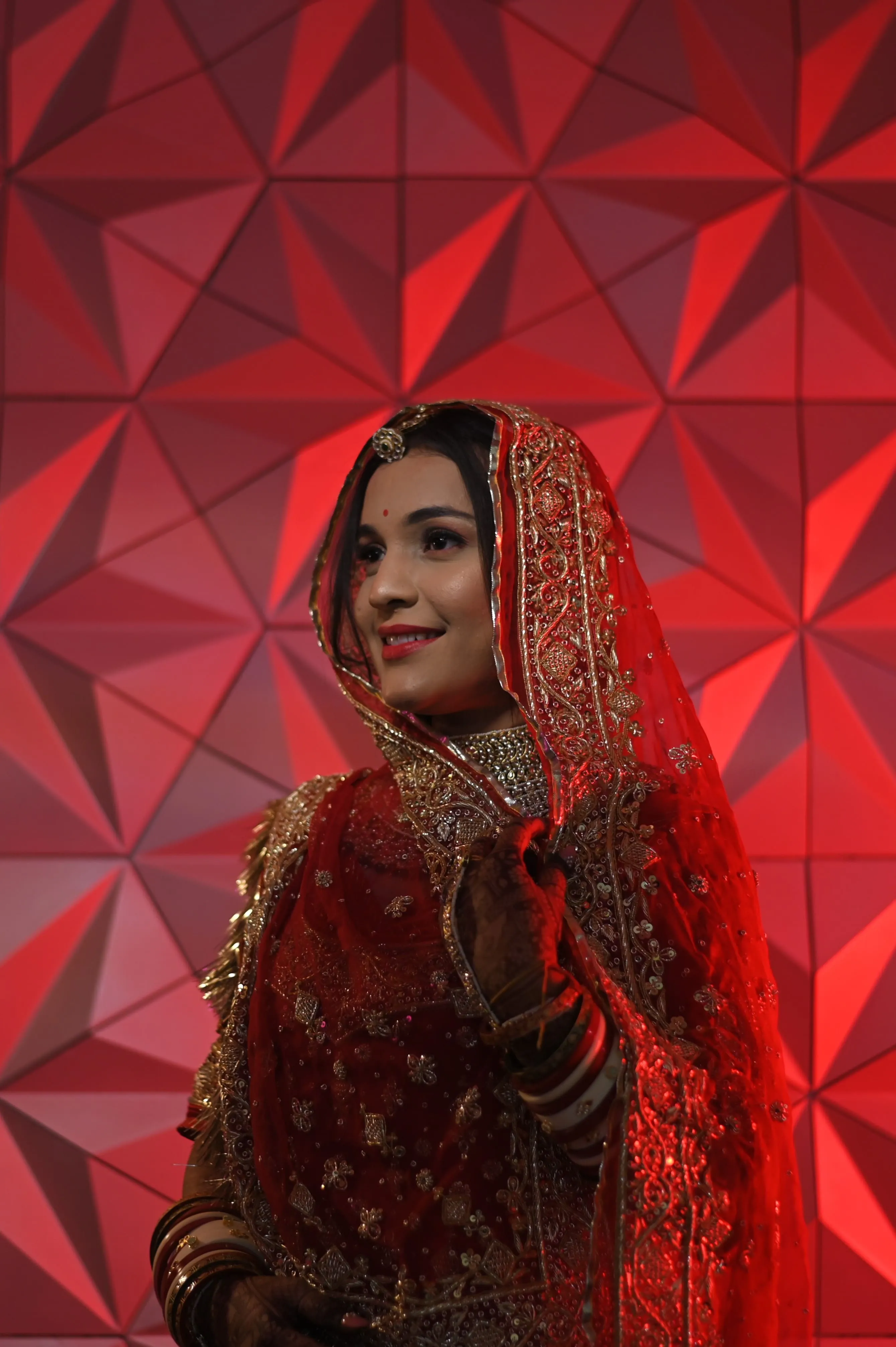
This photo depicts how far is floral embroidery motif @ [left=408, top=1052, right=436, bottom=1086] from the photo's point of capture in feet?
5.08

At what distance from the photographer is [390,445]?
191 centimetres

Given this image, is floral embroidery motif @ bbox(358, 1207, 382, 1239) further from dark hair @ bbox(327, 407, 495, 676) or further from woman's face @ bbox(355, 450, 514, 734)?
dark hair @ bbox(327, 407, 495, 676)

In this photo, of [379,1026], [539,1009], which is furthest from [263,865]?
[539,1009]

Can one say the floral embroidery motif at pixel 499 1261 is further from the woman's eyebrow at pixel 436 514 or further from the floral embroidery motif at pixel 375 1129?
the woman's eyebrow at pixel 436 514

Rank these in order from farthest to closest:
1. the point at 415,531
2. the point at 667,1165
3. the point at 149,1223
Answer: the point at 149,1223
the point at 415,531
the point at 667,1165

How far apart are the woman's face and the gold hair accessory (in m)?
0.03

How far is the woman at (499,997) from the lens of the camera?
52.6 inches

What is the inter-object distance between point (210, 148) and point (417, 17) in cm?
64

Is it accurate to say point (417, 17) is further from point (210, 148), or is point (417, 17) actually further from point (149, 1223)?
point (149, 1223)

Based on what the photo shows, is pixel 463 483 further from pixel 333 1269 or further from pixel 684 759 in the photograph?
pixel 333 1269

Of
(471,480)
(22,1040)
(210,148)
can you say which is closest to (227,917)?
(22,1040)

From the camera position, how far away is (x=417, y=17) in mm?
3082

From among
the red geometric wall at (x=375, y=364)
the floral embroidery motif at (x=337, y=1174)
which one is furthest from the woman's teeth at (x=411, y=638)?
the red geometric wall at (x=375, y=364)

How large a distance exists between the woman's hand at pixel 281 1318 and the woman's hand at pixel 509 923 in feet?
1.68
